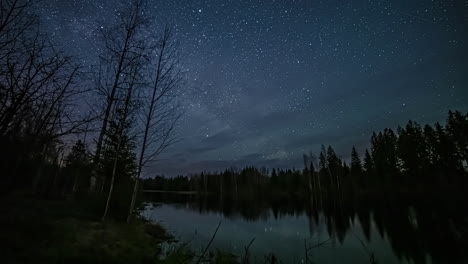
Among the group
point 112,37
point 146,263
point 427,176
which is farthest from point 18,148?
point 427,176

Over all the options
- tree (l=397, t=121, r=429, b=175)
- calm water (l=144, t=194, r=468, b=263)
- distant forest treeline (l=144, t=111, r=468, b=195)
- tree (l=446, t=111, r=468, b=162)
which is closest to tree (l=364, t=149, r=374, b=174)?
distant forest treeline (l=144, t=111, r=468, b=195)

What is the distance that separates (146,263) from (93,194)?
912 centimetres

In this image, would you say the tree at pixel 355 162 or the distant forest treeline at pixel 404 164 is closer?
the distant forest treeline at pixel 404 164

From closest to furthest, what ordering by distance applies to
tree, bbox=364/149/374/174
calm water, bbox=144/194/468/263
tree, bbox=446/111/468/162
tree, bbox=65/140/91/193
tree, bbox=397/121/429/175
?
1. tree, bbox=65/140/91/193
2. calm water, bbox=144/194/468/263
3. tree, bbox=446/111/468/162
4. tree, bbox=397/121/429/175
5. tree, bbox=364/149/374/174

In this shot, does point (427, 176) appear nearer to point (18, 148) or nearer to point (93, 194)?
point (93, 194)

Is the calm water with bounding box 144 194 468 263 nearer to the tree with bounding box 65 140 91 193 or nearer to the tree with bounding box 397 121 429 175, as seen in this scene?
the tree with bounding box 65 140 91 193

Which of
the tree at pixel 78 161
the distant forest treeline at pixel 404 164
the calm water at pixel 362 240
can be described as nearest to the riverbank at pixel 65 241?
the tree at pixel 78 161

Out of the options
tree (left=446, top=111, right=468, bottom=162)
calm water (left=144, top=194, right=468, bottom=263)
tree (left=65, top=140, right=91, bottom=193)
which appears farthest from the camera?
tree (left=446, top=111, right=468, bottom=162)

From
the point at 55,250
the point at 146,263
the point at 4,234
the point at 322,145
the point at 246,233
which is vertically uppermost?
the point at 322,145

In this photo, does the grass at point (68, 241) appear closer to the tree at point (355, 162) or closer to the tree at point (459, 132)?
the tree at point (459, 132)

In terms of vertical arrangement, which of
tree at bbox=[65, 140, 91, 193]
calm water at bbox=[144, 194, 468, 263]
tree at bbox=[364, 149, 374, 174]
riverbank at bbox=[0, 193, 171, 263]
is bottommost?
calm water at bbox=[144, 194, 468, 263]

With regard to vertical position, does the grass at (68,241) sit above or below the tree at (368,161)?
below

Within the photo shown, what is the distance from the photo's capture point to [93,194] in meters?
14.5

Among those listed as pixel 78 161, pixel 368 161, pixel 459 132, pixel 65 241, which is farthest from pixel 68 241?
pixel 368 161
